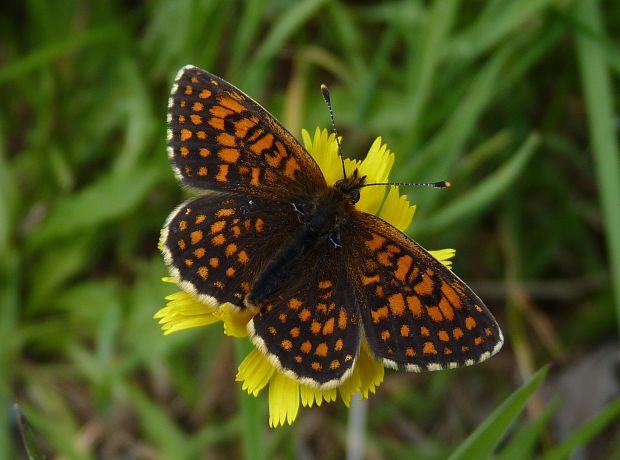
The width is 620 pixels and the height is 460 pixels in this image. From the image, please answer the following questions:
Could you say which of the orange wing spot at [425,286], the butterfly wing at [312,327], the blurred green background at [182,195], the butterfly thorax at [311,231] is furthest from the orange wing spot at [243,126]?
the blurred green background at [182,195]

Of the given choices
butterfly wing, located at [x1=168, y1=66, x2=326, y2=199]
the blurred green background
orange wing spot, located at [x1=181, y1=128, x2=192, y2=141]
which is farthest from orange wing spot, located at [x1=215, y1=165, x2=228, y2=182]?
the blurred green background

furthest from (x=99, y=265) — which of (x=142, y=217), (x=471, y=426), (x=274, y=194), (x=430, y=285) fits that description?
(x=430, y=285)

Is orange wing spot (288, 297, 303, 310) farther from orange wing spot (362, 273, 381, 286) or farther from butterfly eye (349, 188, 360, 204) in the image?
butterfly eye (349, 188, 360, 204)

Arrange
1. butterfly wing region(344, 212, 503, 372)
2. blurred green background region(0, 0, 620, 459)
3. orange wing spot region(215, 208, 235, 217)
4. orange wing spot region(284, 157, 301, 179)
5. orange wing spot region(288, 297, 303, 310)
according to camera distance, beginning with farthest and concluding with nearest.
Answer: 1. blurred green background region(0, 0, 620, 459)
2. orange wing spot region(284, 157, 301, 179)
3. orange wing spot region(215, 208, 235, 217)
4. orange wing spot region(288, 297, 303, 310)
5. butterfly wing region(344, 212, 503, 372)

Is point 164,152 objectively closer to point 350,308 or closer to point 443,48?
point 443,48

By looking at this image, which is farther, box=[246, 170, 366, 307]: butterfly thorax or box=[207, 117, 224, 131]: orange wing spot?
box=[207, 117, 224, 131]: orange wing spot

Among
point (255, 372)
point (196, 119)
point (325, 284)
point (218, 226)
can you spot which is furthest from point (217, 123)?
point (255, 372)

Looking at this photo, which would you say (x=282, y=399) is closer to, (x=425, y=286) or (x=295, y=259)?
(x=295, y=259)
